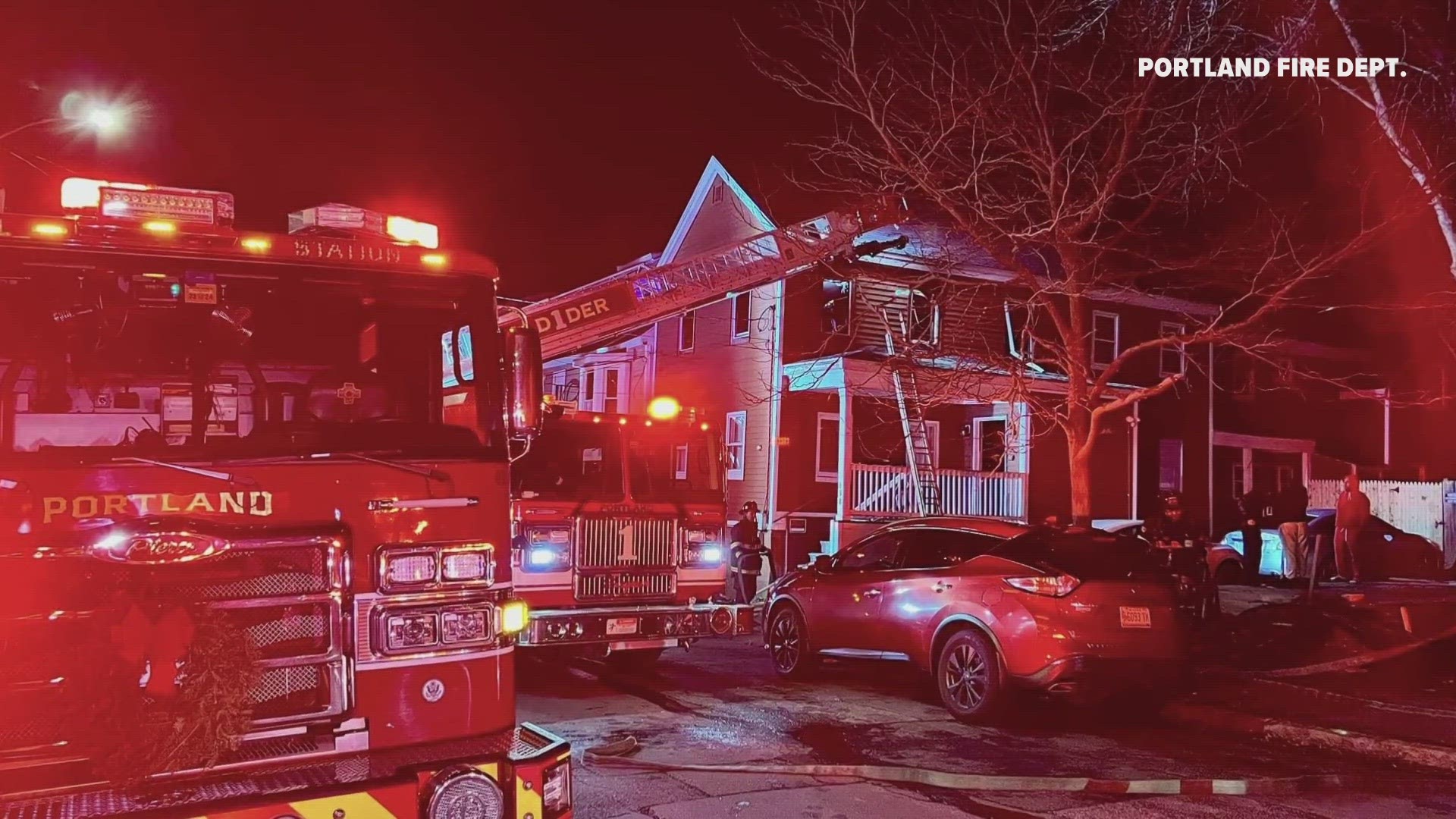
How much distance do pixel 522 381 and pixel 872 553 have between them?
6742 millimetres

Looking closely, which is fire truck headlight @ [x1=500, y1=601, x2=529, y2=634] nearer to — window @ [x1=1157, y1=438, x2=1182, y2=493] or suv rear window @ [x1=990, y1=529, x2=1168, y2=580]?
suv rear window @ [x1=990, y1=529, x2=1168, y2=580]

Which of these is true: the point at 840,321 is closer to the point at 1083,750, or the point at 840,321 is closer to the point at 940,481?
the point at 940,481

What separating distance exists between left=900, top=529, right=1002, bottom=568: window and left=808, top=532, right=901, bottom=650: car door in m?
0.17

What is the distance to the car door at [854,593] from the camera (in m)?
10.2

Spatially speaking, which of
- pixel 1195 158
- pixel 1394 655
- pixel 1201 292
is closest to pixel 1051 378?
pixel 1201 292

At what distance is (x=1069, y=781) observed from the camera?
22.4 feet

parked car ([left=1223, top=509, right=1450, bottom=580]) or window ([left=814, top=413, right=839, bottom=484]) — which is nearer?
parked car ([left=1223, top=509, right=1450, bottom=580])

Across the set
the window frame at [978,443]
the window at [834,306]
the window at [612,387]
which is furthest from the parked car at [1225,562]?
the window at [612,387]

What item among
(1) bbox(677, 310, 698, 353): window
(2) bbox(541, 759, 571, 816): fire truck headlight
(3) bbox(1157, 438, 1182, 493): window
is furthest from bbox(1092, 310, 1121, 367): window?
(2) bbox(541, 759, 571, 816): fire truck headlight

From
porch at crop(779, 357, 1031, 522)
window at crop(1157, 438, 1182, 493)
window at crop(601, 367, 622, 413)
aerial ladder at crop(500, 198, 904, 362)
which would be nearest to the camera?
aerial ladder at crop(500, 198, 904, 362)

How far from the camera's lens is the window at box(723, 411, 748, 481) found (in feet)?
78.3

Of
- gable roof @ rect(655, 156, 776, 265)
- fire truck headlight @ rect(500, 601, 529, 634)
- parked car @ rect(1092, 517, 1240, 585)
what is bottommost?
parked car @ rect(1092, 517, 1240, 585)

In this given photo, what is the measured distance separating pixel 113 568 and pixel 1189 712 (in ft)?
27.2

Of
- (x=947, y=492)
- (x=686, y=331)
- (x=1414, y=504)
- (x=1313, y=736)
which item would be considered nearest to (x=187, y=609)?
(x=1313, y=736)
